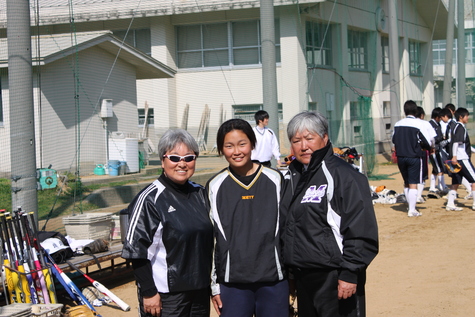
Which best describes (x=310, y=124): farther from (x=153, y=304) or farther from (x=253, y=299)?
(x=153, y=304)

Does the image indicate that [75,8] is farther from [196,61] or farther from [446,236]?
[446,236]

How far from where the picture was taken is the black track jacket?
3.25 metres

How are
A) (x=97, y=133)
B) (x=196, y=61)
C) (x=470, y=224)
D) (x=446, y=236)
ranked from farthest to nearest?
(x=196, y=61) → (x=97, y=133) → (x=470, y=224) → (x=446, y=236)

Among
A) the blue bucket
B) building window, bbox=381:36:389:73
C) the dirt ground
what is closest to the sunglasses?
the dirt ground

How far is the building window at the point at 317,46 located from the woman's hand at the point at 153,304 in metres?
19.2

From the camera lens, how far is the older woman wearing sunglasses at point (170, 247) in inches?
131

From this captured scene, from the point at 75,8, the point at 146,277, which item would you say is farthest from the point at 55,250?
the point at 75,8

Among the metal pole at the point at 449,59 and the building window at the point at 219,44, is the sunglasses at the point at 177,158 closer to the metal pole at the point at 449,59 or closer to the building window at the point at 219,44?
the building window at the point at 219,44

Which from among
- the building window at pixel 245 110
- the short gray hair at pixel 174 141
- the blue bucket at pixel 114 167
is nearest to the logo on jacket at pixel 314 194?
the short gray hair at pixel 174 141

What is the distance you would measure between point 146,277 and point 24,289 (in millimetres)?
2502

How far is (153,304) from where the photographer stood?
10.9ft

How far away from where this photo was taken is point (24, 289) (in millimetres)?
5305

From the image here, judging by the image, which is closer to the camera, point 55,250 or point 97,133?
point 55,250

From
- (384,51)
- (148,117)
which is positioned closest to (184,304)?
(148,117)
